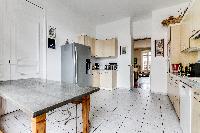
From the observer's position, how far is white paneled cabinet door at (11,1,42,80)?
3.24 meters

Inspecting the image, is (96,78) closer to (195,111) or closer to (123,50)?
(123,50)

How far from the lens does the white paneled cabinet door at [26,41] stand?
10.6 ft

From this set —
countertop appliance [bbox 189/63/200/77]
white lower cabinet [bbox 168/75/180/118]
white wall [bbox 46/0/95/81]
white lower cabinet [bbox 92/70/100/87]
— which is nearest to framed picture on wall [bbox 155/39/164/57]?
white lower cabinet [bbox 168/75/180/118]

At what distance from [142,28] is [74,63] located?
3.90m

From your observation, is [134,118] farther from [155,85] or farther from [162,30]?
[162,30]

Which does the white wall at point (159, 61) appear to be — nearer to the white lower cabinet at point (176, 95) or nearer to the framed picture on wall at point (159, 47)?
the framed picture on wall at point (159, 47)

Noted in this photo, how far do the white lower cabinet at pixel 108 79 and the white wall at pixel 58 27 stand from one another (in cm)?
201

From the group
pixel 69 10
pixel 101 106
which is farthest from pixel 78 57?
pixel 69 10

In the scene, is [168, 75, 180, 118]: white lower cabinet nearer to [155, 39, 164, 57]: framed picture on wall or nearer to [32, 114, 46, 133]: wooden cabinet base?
[155, 39, 164, 57]: framed picture on wall

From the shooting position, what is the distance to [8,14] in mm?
3119

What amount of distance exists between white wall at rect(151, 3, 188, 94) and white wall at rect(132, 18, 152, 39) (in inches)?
34.1

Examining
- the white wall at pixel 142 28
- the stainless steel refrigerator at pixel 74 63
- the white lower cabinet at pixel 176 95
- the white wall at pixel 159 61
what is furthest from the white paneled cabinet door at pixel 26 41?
the white wall at pixel 142 28

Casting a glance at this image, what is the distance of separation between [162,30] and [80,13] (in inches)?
132

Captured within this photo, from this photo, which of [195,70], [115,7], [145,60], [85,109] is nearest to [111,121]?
[85,109]
